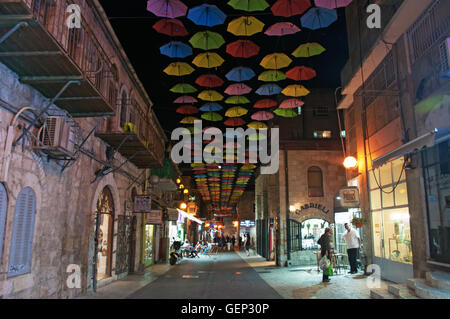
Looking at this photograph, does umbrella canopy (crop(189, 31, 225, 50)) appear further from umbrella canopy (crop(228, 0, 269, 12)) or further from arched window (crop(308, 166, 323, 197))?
arched window (crop(308, 166, 323, 197))

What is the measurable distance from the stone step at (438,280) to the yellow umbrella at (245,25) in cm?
837

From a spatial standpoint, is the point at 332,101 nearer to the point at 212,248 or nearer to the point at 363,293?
the point at 363,293

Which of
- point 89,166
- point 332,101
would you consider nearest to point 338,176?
point 332,101

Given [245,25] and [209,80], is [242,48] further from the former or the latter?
[209,80]

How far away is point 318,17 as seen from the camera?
10398 mm

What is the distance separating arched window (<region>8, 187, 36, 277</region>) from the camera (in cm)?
669

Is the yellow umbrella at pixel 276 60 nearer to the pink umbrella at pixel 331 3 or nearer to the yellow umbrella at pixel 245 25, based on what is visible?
the yellow umbrella at pixel 245 25

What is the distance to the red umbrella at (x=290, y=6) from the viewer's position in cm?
934

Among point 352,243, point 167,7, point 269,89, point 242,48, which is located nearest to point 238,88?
point 269,89

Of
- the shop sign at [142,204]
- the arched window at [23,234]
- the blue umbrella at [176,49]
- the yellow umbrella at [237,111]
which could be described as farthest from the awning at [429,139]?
the shop sign at [142,204]

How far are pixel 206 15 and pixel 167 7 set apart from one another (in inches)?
47.9

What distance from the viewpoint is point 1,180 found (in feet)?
19.8

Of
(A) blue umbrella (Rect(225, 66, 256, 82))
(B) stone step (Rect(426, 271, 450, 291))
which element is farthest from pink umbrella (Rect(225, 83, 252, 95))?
(B) stone step (Rect(426, 271, 450, 291))

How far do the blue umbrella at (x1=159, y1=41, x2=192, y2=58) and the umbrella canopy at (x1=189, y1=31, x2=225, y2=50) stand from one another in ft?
2.00
